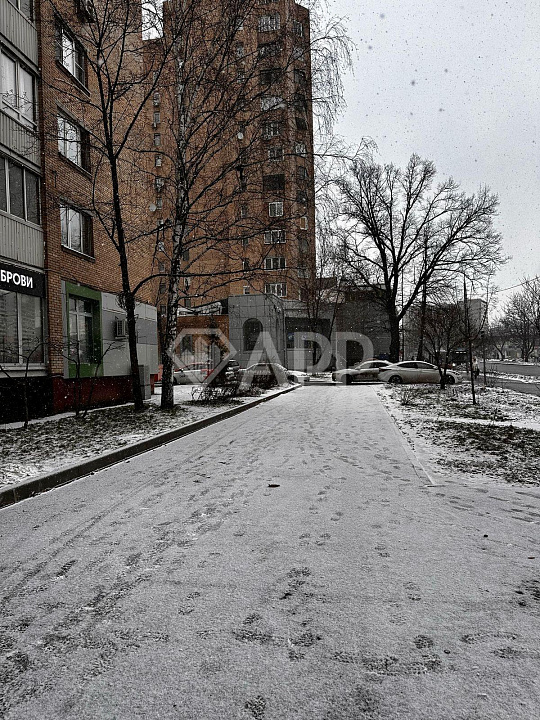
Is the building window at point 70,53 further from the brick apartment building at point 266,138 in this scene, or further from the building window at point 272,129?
the building window at point 272,129

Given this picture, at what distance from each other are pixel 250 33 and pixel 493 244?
27796mm

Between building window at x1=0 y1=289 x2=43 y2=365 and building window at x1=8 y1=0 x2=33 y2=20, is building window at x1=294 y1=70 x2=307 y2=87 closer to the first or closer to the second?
building window at x1=8 y1=0 x2=33 y2=20

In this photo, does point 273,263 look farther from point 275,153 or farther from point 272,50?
point 272,50

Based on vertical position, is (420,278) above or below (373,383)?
above

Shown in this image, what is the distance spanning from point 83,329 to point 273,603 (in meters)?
15.2

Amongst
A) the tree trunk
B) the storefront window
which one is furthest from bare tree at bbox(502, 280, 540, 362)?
the storefront window

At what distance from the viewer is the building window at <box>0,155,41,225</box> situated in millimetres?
13297

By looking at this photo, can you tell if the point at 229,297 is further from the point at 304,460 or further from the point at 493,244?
the point at 304,460

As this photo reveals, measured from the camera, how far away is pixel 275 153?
614 inches

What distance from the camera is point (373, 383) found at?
33.9 meters

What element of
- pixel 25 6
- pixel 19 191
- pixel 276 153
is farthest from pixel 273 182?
pixel 25 6

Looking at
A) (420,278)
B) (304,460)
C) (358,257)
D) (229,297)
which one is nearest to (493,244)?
(420,278)

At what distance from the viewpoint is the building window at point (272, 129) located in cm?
1505

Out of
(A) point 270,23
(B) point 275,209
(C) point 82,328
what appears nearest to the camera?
(A) point 270,23
